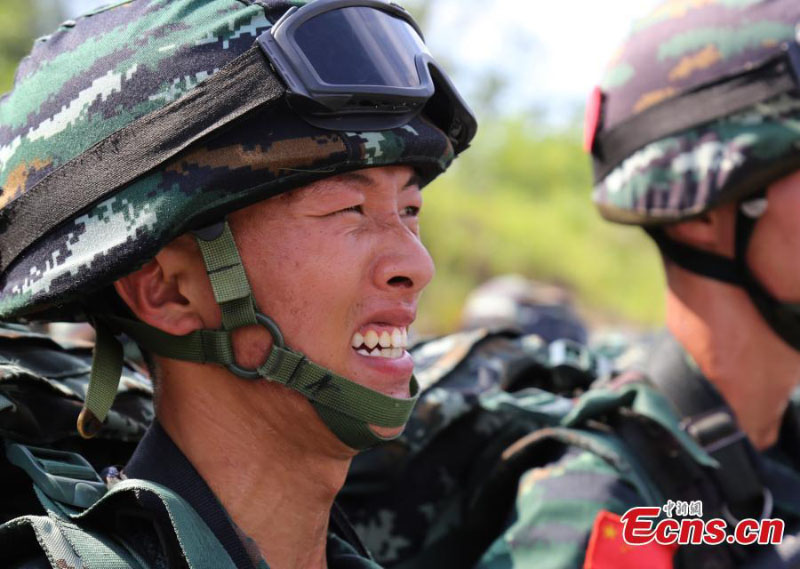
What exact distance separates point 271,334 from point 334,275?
19 cm

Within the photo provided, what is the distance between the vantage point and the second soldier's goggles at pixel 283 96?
2221mm

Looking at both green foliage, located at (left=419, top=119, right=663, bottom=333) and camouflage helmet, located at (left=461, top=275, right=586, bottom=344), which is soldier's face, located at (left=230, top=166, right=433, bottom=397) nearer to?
camouflage helmet, located at (left=461, top=275, right=586, bottom=344)

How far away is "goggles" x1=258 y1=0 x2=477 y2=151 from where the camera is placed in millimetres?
2260

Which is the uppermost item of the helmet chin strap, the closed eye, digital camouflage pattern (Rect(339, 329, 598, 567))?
the closed eye

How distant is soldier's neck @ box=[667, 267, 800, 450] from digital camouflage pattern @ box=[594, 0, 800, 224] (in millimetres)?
336

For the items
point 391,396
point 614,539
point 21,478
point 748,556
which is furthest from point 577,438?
point 21,478

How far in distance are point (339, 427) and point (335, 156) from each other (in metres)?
0.59

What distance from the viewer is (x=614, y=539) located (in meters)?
3.09

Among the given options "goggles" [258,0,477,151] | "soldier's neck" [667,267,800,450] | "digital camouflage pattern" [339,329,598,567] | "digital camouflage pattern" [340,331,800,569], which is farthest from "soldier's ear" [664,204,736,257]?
"goggles" [258,0,477,151]

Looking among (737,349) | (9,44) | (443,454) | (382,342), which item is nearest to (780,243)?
(737,349)

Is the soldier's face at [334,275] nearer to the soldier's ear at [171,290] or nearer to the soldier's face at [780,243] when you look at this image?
the soldier's ear at [171,290]

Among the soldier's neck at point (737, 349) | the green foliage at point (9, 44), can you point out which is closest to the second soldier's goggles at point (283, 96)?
the soldier's neck at point (737, 349)

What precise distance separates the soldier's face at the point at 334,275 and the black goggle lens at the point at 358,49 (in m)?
0.23

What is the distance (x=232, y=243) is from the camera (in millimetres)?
2275
